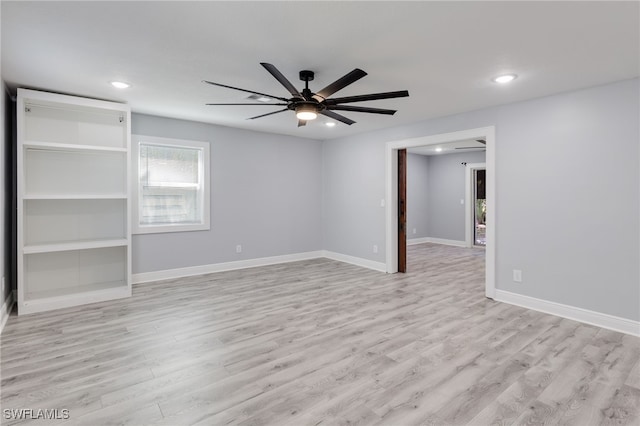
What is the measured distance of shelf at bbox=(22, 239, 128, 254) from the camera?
3721 mm

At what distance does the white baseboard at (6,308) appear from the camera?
10.9 ft

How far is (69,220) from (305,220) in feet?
12.7

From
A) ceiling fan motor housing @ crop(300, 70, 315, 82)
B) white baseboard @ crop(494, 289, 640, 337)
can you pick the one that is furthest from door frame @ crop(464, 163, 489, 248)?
ceiling fan motor housing @ crop(300, 70, 315, 82)

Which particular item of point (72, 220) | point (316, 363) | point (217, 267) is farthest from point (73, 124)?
point (316, 363)

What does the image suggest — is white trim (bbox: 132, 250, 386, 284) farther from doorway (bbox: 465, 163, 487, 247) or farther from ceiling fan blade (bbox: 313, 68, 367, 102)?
doorway (bbox: 465, 163, 487, 247)

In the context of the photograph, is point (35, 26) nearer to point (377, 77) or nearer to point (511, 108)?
point (377, 77)

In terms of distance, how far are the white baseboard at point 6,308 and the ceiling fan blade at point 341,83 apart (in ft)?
12.3

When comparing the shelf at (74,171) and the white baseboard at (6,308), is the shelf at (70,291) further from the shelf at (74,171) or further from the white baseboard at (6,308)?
the shelf at (74,171)

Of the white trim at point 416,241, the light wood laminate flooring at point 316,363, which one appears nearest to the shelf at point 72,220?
the light wood laminate flooring at point 316,363

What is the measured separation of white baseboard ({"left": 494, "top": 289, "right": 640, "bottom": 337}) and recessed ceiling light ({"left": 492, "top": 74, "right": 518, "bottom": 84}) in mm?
2480

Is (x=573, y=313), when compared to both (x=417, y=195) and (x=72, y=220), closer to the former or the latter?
(x=417, y=195)

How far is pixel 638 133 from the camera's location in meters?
3.16

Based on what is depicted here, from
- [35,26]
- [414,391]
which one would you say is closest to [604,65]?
[414,391]

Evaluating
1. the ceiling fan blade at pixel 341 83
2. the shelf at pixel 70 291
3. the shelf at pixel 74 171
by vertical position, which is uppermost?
the ceiling fan blade at pixel 341 83
